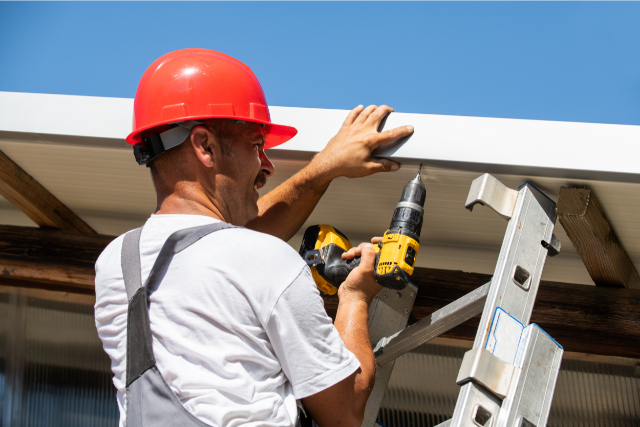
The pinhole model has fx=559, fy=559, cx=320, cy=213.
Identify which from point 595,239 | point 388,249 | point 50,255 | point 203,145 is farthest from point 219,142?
point 50,255

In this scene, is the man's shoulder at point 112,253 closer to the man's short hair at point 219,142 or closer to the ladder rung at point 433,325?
the man's short hair at point 219,142

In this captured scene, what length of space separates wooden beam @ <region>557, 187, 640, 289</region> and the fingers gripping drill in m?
0.45

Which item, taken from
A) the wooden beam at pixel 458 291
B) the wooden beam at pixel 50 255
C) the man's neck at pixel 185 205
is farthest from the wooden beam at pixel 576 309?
the wooden beam at pixel 50 255

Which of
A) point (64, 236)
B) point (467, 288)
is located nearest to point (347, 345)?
point (467, 288)

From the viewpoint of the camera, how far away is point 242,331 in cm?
121

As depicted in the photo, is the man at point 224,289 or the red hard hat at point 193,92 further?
the red hard hat at point 193,92

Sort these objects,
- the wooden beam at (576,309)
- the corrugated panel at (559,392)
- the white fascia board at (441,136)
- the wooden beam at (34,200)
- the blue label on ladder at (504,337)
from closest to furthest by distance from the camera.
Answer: the blue label on ladder at (504,337)
the white fascia board at (441,136)
the wooden beam at (576,309)
the wooden beam at (34,200)
the corrugated panel at (559,392)

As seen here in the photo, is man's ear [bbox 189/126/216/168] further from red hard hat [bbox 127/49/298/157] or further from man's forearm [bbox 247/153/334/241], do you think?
man's forearm [bbox 247/153/334/241]

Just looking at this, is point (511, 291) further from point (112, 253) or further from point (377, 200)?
point (112, 253)

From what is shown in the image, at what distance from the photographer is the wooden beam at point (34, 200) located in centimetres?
247

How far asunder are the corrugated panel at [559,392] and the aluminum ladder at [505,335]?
130 centimetres

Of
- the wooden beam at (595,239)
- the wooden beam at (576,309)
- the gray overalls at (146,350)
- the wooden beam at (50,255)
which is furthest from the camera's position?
the wooden beam at (50,255)

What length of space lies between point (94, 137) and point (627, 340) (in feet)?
7.30

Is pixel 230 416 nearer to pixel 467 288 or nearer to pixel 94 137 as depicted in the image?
pixel 94 137
